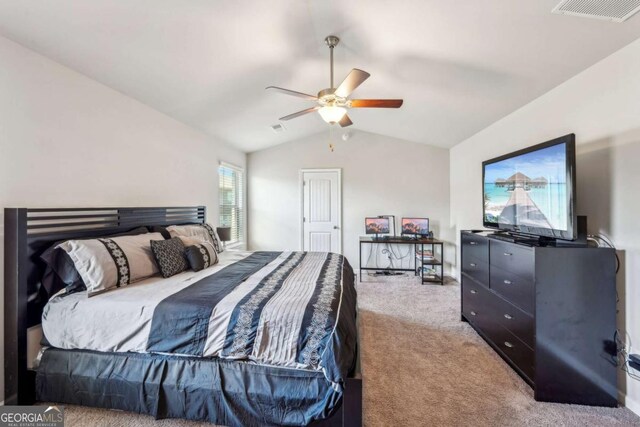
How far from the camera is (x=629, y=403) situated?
178 centimetres

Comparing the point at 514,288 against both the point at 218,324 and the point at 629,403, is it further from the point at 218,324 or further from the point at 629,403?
the point at 218,324

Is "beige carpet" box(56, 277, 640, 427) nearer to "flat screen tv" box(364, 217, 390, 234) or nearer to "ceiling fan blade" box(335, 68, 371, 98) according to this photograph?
"flat screen tv" box(364, 217, 390, 234)

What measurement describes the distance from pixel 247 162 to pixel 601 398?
554 cm

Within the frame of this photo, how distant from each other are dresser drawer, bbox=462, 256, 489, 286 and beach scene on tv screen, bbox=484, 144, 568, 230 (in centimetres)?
45

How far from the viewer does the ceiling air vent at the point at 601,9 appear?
1460 mm

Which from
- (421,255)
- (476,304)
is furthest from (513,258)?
(421,255)

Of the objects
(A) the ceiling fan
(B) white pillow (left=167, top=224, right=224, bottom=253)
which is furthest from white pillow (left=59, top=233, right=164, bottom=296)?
(A) the ceiling fan

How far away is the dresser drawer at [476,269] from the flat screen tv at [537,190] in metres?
0.41

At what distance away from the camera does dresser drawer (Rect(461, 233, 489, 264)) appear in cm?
263

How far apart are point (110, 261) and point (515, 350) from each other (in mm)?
3065

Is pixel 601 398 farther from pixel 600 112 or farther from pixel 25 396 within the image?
pixel 25 396

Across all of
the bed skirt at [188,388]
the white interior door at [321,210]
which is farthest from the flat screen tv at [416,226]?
the bed skirt at [188,388]

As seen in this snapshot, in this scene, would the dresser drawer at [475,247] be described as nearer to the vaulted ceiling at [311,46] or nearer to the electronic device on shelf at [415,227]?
the vaulted ceiling at [311,46]

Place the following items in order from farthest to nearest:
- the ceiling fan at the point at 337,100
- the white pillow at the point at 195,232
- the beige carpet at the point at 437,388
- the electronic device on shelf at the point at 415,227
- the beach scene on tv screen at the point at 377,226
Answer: the beach scene on tv screen at the point at 377,226
the electronic device on shelf at the point at 415,227
the white pillow at the point at 195,232
the ceiling fan at the point at 337,100
the beige carpet at the point at 437,388
